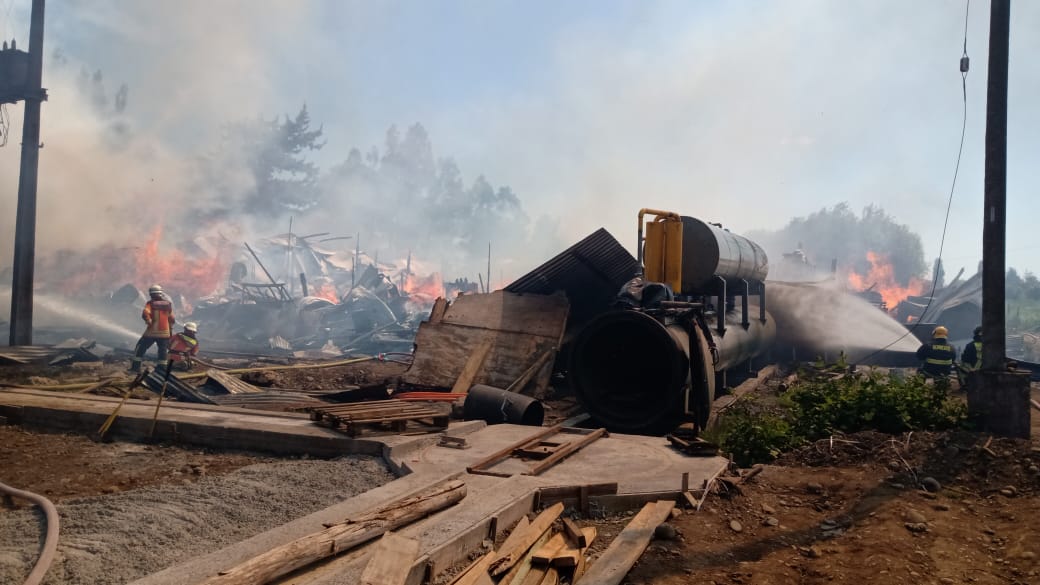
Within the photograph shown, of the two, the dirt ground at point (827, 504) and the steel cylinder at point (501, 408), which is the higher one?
the steel cylinder at point (501, 408)

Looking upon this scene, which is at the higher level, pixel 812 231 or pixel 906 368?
pixel 812 231

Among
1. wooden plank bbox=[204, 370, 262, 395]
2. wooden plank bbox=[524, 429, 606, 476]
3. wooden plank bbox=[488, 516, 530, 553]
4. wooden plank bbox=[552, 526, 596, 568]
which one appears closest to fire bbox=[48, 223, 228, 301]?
wooden plank bbox=[204, 370, 262, 395]

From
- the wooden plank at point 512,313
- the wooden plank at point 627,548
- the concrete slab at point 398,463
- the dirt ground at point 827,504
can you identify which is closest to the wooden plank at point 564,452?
the concrete slab at point 398,463

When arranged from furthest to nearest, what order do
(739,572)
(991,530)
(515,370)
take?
(515,370)
(991,530)
(739,572)

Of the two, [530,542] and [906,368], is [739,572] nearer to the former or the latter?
[530,542]

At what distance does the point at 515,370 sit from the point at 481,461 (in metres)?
4.66

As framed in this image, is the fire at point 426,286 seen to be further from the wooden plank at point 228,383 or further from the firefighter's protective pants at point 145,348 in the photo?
the wooden plank at point 228,383

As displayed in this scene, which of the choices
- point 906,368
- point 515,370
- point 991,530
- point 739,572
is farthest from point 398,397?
point 906,368

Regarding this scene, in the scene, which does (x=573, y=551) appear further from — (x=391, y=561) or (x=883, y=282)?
(x=883, y=282)

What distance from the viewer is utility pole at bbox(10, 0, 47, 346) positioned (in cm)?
1511

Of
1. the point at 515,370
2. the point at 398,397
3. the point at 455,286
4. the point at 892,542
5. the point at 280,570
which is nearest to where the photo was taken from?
the point at 280,570

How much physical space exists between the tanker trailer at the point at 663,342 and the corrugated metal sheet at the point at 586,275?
120 centimetres

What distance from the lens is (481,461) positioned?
558 cm

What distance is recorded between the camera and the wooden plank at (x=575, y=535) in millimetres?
4148
